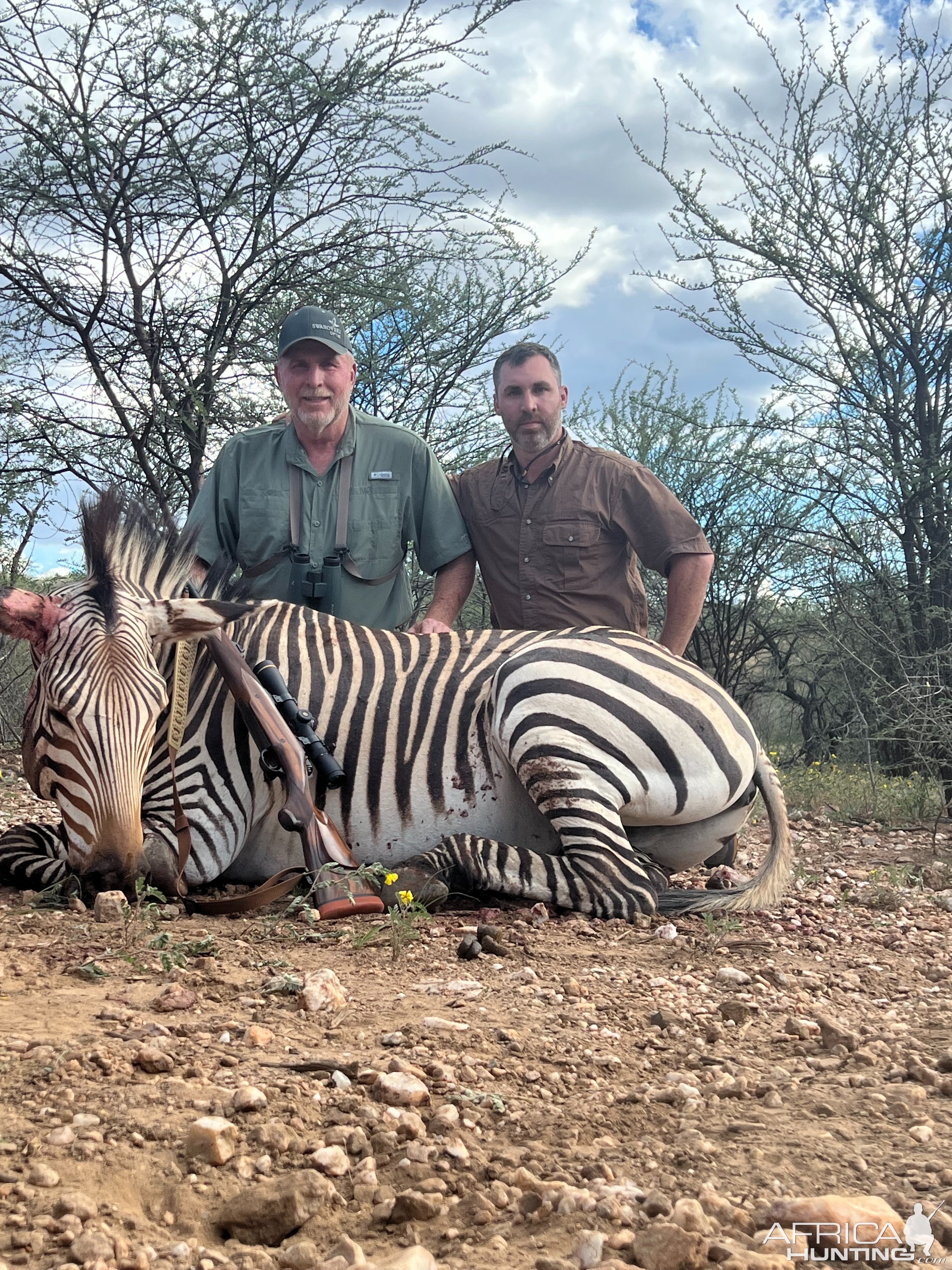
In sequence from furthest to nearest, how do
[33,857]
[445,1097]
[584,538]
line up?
[584,538] < [33,857] < [445,1097]

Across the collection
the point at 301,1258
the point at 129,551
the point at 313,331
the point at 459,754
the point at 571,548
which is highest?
the point at 313,331

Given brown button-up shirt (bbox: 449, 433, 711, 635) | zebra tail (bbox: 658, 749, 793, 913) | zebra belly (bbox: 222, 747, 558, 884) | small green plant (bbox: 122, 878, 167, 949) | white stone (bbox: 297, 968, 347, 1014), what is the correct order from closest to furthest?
white stone (bbox: 297, 968, 347, 1014)
small green plant (bbox: 122, 878, 167, 949)
zebra tail (bbox: 658, 749, 793, 913)
zebra belly (bbox: 222, 747, 558, 884)
brown button-up shirt (bbox: 449, 433, 711, 635)

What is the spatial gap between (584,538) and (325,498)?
1459 millimetres

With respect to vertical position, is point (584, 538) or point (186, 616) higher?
point (584, 538)

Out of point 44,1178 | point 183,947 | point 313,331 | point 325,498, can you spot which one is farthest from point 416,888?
point 313,331

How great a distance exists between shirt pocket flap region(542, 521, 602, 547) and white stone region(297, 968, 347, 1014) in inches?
146

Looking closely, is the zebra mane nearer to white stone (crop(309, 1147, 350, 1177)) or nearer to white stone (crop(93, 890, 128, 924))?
white stone (crop(93, 890, 128, 924))

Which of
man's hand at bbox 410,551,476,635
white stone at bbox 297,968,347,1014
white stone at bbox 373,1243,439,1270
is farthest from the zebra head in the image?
man's hand at bbox 410,551,476,635

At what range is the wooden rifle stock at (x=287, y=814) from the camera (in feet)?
10.9

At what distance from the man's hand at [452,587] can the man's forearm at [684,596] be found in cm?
114

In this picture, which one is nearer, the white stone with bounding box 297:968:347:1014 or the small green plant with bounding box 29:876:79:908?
the white stone with bounding box 297:968:347:1014

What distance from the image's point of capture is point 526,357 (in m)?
6.09

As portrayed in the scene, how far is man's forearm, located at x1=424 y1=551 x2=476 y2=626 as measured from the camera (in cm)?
573

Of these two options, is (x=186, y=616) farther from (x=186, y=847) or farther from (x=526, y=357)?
(x=526, y=357)
